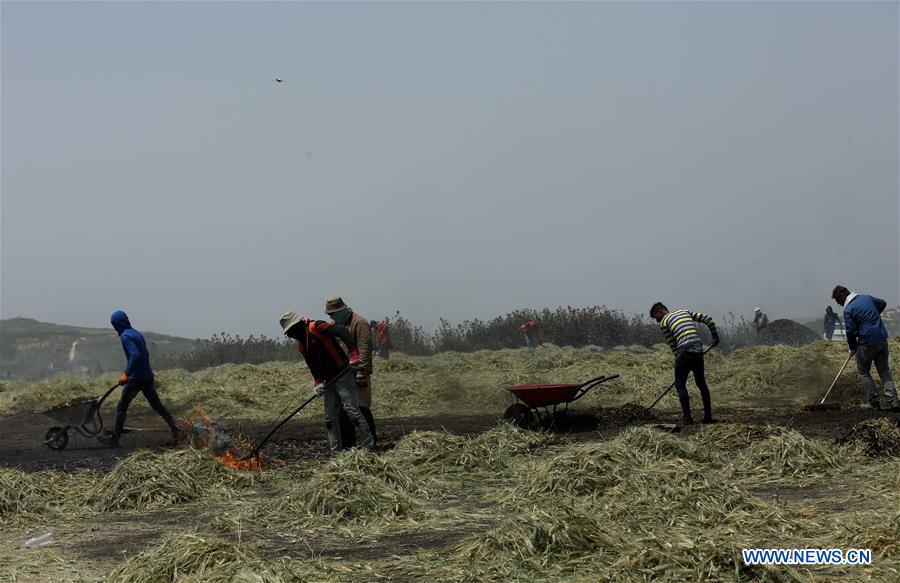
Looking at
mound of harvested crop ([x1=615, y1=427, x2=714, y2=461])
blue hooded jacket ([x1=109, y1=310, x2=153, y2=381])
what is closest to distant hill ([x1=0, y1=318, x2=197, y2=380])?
blue hooded jacket ([x1=109, y1=310, x2=153, y2=381])

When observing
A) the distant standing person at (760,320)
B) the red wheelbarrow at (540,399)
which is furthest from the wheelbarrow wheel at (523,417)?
the distant standing person at (760,320)

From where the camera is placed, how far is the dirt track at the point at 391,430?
1149cm

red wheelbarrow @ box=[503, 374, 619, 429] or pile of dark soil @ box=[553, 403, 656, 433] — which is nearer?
red wheelbarrow @ box=[503, 374, 619, 429]

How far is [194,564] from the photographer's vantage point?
5684 millimetres

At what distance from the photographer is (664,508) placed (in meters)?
6.74

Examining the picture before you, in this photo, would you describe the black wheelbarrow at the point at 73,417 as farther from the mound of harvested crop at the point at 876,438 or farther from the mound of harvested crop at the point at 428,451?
the mound of harvested crop at the point at 876,438

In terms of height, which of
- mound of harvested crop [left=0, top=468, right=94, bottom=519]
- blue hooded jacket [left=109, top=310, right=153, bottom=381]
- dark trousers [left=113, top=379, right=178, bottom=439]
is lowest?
mound of harvested crop [left=0, top=468, right=94, bottom=519]

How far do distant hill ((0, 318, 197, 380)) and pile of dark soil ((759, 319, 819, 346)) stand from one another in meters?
28.8

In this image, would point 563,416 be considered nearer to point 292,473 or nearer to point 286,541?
point 292,473

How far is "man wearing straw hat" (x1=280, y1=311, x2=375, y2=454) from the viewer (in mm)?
10148

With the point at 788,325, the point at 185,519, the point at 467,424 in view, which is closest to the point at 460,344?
the point at 788,325

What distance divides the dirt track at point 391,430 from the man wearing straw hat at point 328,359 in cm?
150

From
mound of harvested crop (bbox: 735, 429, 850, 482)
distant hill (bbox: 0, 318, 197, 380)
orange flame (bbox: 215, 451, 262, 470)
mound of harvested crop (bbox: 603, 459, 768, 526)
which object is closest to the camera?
mound of harvested crop (bbox: 603, 459, 768, 526)

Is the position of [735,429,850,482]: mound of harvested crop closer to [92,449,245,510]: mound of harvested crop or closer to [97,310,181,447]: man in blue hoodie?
[92,449,245,510]: mound of harvested crop
